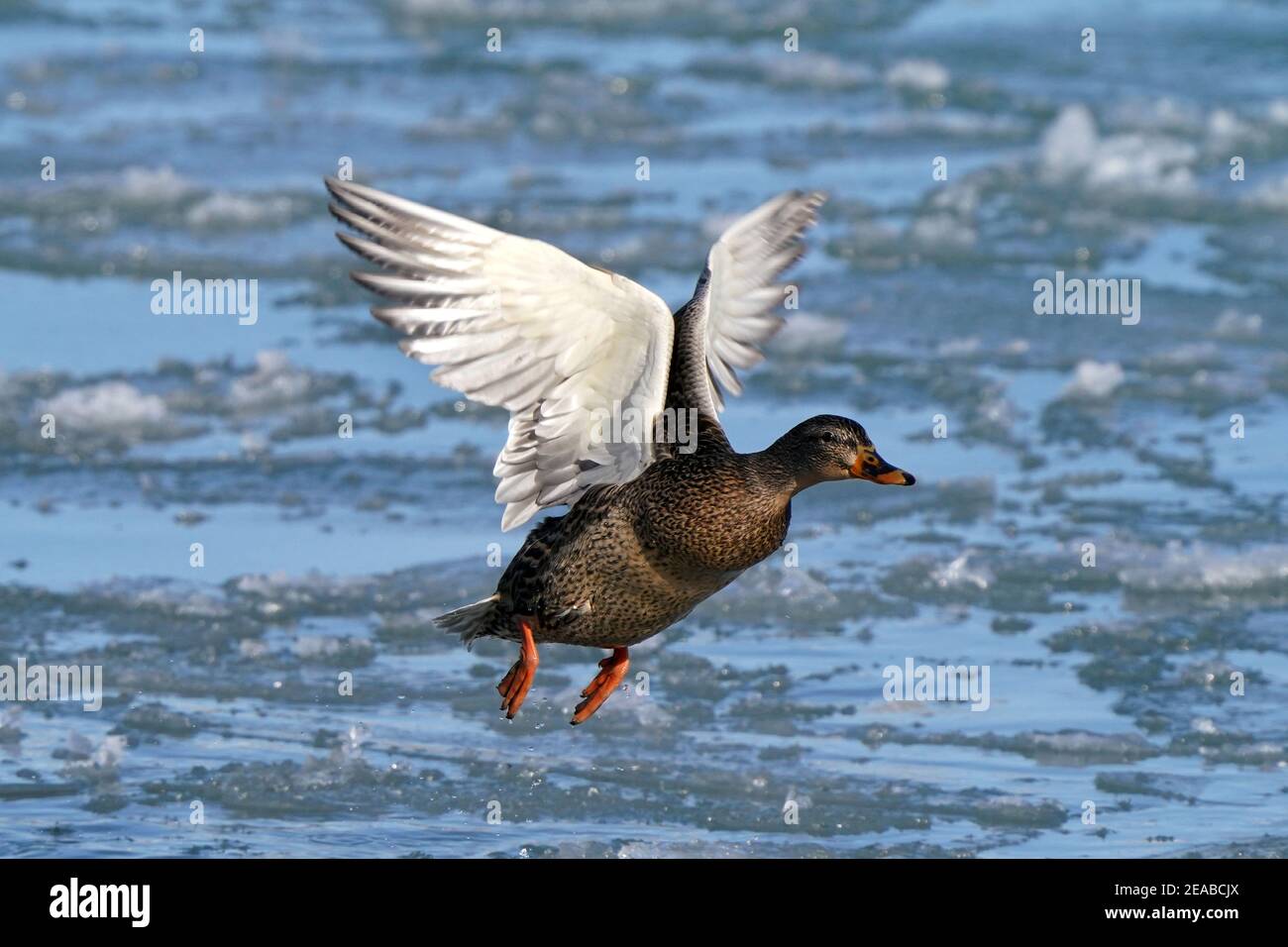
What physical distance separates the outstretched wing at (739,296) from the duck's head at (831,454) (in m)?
0.35

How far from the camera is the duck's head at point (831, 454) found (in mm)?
6855

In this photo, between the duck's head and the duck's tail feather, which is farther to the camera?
the duck's tail feather

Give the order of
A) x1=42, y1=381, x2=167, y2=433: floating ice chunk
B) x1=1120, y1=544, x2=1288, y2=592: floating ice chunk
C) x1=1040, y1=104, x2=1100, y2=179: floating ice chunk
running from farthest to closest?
x1=1040, y1=104, x2=1100, y2=179: floating ice chunk
x1=42, y1=381, x2=167, y2=433: floating ice chunk
x1=1120, y1=544, x2=1288, y2=592: floating ice chunk

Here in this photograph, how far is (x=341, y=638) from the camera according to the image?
8633 millimetres

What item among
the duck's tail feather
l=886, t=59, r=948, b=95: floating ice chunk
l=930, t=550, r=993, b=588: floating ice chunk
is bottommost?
the duck's tail feather

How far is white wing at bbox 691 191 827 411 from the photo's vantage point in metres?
7.21

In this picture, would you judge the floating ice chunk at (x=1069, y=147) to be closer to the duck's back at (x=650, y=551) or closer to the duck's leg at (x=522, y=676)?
the duck's back at (x=650, y=551)

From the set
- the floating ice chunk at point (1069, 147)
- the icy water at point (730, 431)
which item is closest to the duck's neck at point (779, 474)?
the icy water at point (730, 431)

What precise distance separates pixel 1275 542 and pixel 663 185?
18.7ft

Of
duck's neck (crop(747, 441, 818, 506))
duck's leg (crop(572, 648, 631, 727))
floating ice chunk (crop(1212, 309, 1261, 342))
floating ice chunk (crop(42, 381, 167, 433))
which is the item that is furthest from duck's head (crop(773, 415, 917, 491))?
floating ice chunk (crop(1212, 309, 1261, 342))

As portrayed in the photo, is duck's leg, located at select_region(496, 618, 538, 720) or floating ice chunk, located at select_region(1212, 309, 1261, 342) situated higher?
floating ice chunk, located at select_region(1212, 309, 1261, 342)

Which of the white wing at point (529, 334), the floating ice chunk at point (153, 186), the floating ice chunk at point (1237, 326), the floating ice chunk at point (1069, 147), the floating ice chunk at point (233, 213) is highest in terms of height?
the floating ice chunk at point (1069, 147)

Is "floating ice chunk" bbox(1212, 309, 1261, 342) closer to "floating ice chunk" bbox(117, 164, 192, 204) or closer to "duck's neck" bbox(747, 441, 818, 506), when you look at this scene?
"duck's neck" bbox(747, 441, 818, 506)

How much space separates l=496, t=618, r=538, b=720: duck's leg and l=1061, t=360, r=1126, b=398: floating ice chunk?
475 centimetres
